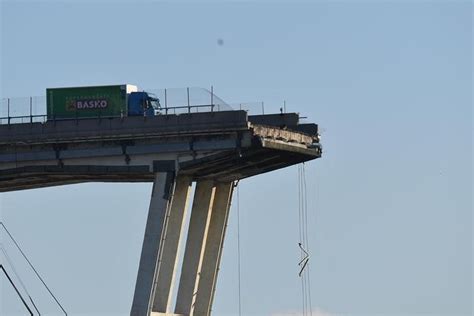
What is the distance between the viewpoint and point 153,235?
183000 millimetres

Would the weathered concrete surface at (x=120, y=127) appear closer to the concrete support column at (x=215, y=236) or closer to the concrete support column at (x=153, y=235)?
the concrete support column at (x=153, y=235)

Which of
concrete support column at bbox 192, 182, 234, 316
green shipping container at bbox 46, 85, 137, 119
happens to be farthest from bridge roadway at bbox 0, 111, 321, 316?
concrete support column at bbox 192, 182, 234, 316

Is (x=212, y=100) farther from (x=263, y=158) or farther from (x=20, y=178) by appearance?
(x=20, y=178)

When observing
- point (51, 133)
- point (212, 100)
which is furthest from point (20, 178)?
point (212, 100)

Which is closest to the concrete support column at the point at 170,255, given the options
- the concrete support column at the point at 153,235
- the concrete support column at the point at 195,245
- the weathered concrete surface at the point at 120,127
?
the concrete support column at the point at 153,235

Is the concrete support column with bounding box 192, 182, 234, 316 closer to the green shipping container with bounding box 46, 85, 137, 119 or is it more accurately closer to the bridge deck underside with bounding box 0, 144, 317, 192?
the bridge deck underside with bounding box 0, 144, 317, 192

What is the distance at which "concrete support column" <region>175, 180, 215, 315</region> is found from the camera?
627 ft

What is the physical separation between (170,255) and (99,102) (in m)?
14.6

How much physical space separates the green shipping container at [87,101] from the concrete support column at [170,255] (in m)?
8.62

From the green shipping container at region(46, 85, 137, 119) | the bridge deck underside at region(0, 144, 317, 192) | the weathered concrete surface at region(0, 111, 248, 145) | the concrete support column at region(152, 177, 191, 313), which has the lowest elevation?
the concrete support column at region(152, 177, 191, 313)

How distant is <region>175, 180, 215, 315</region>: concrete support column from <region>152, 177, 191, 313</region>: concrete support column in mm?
4552

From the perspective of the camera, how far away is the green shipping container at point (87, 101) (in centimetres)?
18375

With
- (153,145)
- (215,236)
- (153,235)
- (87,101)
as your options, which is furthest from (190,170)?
(215,236)

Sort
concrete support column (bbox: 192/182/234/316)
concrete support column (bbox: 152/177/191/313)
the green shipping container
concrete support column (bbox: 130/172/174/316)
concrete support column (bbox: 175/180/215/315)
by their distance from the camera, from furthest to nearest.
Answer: concrete support column (bbox: 192/182/234/316) → concrete support column (bbox: 175/180/215/315) → concrete support column (bbox: 152/177/191/313) → the green shipping container → concrete support column (bbox: 130/172/174/316)
